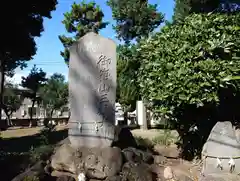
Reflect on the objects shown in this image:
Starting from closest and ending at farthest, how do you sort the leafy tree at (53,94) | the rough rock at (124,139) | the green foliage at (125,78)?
the rough rock at (124,139), the green foliage at (125,78), the leafy tree at (53,94)

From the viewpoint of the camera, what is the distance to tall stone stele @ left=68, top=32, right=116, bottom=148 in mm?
6316

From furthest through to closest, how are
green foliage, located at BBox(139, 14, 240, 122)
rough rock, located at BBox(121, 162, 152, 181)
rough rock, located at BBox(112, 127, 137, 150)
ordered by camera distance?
rough rock, located at BBox(112, 127, 137, 150) < green foliage, located at BBox(139, 14, 240, 122) < rough rock, located at BBox(121, 162, 152, 181)

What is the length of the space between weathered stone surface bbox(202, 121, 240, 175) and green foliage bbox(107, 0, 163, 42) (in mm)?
10509

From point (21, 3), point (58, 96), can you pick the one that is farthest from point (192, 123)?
point (58, 96)

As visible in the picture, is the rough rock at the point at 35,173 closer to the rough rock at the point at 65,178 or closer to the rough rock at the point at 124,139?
the rough rock at the point at 65,178

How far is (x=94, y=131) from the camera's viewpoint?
628 cm

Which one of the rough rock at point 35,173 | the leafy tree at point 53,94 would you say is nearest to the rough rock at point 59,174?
the rough rock at point 35,173

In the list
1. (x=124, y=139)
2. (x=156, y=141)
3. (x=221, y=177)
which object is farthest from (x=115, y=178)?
(x=156, y=141)

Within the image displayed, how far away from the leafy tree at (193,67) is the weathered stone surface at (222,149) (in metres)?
0.56

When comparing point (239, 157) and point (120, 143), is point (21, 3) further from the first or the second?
point (239, 157)

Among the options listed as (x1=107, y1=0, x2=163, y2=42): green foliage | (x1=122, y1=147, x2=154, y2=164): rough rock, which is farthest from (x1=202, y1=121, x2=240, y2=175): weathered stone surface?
(x1=107, y1=0, x2=163, y2=42): green foliage

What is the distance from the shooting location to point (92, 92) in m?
6.32

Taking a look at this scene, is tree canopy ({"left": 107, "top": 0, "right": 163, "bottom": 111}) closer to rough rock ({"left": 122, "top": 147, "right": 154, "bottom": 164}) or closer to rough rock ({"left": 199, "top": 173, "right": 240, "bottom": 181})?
rough rock ({"left": 122, "top": 147, "right": 154, "bottom": 164})

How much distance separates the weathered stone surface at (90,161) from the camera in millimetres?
5617
